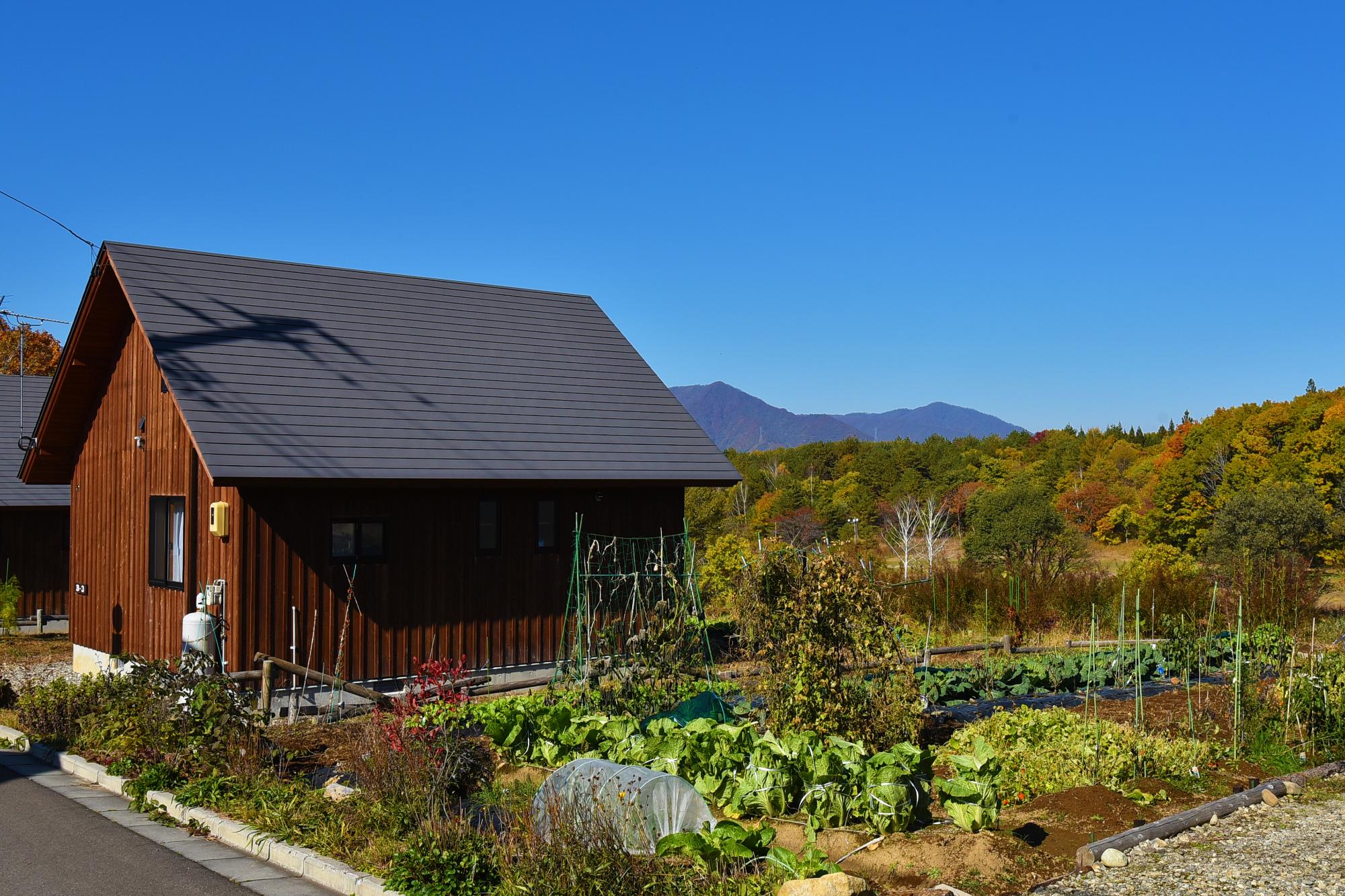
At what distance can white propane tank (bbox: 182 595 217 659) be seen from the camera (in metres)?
13.2

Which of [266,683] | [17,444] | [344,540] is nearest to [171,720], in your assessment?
[266,683]

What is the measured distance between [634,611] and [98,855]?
311 inches

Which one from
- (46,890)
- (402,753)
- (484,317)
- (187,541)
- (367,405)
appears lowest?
(46,890)

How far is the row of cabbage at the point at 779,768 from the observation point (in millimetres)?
7652

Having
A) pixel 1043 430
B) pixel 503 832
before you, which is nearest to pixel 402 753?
pixel 503 832

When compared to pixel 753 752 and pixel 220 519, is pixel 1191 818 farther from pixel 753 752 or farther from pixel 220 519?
pixel 220 519

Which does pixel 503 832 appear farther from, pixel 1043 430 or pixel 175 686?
pixel 1043 430

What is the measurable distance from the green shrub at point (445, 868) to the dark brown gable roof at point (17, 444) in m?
20.6

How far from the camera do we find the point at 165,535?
609 inches

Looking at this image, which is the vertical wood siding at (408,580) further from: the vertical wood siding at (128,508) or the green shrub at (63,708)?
the green shrub at (63,708)

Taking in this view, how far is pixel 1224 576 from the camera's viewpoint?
21.1 m

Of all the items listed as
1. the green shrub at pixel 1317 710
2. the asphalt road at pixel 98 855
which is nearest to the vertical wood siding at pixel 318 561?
the asphalt road at pixel 98 855

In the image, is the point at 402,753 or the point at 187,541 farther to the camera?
the point at 187,541

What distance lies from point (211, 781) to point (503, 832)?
3.25m
